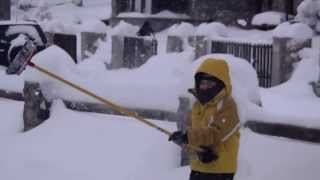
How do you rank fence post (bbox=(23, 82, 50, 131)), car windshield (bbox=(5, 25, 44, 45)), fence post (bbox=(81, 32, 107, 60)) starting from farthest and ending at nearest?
fence post (bbox=(81, 32, 107, 60)), car windshield (bbox=(5, 25, 44, 45)), fence post (bbox=(23, 82, 50, 131))

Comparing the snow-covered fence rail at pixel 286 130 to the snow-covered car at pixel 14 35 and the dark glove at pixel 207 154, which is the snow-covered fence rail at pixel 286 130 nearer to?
the dark glove at pixel 207 154

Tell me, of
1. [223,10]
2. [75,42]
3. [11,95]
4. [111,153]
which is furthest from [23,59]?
[223,10]

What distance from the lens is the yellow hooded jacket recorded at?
4.57 meters

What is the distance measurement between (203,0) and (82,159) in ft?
64.1

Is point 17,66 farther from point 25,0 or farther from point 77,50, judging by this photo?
point 25,0

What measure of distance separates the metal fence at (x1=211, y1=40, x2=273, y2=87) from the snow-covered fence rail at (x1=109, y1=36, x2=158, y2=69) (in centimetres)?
331

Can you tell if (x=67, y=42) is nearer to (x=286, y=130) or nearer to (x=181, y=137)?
(x=286, y=130)

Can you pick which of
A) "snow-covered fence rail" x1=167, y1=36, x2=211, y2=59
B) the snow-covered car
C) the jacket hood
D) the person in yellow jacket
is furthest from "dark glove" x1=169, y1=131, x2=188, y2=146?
the snow-covered car

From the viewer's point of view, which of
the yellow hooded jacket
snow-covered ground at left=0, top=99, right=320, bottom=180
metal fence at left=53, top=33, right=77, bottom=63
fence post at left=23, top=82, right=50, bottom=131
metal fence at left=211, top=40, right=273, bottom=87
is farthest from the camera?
metal fence at left=53, top=33, right=77, bottom=63

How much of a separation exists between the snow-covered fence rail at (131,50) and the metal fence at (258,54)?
331 cm

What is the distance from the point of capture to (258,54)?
607 inches

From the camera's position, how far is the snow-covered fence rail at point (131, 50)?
1906cm

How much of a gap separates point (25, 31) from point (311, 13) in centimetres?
813

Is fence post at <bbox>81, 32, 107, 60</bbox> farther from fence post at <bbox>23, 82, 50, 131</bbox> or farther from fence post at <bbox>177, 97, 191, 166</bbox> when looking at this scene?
fence post at <bbox>177, 97, 191, 166</bbox>
